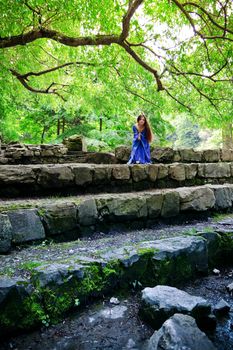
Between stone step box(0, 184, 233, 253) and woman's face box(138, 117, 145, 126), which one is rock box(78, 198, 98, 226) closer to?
stone step box(0, 184, 233, 253)

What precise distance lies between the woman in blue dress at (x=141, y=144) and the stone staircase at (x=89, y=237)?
1.27 m

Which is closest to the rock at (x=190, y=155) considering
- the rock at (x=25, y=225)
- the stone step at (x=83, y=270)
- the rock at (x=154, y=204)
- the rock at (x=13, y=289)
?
the rock at (x=154, y=204)

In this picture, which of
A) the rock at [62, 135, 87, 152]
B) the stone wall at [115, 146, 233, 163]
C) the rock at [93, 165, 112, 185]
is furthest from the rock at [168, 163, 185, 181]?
the rock at [62, 135, 87, 152]

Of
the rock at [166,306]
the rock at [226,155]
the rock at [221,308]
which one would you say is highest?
the rock at [226,155]

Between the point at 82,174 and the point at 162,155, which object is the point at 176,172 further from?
the point at 82,174

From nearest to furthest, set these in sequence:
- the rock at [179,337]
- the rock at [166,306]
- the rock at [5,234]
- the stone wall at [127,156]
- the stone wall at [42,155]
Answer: the rock at [179,337] → the rock at [166,306] → the rock at [5,234] → the stone wall at [127,156] → the stone wall at [42,155]

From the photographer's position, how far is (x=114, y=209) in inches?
155

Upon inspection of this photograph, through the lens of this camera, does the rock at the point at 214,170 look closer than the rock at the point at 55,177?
No

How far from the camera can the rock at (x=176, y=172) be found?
5.41m

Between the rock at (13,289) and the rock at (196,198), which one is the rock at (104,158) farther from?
the rock at (13,289)

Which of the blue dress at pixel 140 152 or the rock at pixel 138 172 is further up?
the blue dress at pixel 140 152

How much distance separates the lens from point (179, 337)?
174 centimetres

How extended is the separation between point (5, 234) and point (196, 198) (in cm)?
318

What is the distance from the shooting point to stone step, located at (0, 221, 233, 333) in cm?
205
